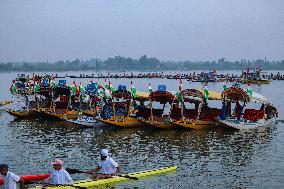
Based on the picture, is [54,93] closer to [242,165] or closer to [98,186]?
[242,165]

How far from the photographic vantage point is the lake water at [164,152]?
25.6 metres

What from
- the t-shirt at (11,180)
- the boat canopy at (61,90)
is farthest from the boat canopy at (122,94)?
the t-shirt at (11,180)

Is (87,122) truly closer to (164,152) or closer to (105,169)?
(164,152)

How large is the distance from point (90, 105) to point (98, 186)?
2804 cm

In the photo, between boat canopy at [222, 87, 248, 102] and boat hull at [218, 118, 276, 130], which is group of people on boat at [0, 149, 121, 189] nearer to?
boat hull at [218, 118, 276, 130]

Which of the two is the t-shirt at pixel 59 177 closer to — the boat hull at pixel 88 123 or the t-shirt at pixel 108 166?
the t-shirt at pixel 108 166

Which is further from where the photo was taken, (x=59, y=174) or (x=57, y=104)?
(x=57, y=104)

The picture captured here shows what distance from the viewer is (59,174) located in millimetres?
19062

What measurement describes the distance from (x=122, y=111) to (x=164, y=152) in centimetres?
1022

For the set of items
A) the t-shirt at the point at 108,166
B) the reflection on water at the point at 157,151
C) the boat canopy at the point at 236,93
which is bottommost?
the reflection on water at the point at 157,151

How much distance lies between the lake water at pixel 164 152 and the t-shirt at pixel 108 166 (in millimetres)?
737

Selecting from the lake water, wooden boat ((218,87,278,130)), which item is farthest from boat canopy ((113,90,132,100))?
wooden boat ((218,87,278,130))

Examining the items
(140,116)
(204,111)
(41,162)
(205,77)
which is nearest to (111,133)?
(140,116)

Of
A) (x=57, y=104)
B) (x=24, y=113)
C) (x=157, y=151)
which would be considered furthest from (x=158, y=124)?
(x=24, y=113)
